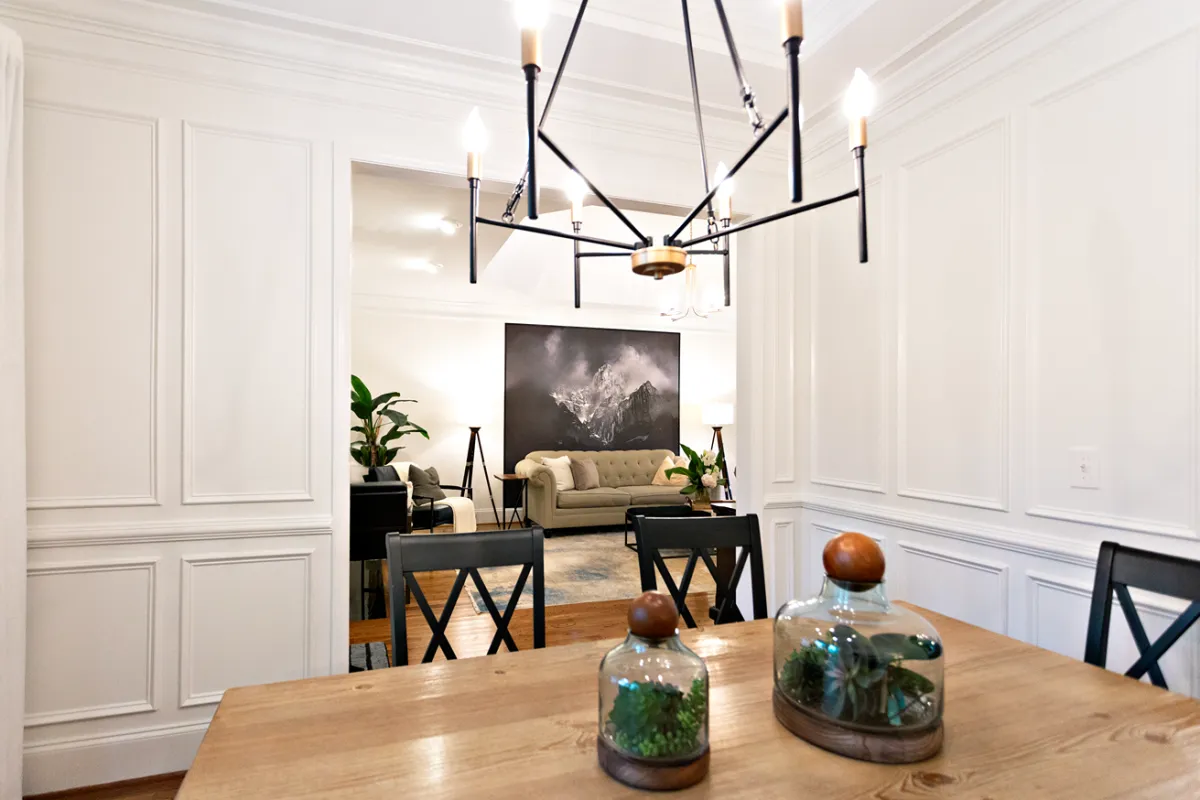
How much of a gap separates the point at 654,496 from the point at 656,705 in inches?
242

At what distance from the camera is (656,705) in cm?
91

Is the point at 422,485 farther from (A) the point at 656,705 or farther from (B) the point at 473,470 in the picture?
(A) the point at 656,705

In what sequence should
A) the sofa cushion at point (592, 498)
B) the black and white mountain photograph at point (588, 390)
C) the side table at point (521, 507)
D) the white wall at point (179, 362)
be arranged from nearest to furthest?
the white wall at point (179, 362), the sofa cushion at point (592, 498), the side table at point (521, 507), the black and white mountain photograph at point (588, 390)

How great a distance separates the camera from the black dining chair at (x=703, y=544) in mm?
1816

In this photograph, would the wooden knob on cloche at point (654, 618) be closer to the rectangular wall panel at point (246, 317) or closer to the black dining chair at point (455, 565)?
the black dining chair at point (455, 565)

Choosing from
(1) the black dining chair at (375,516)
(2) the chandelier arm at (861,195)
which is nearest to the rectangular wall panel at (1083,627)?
(2) the chandelier arm at (861,195)

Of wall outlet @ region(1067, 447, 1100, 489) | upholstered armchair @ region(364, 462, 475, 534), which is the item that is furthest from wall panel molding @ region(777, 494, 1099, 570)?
upholstered armchair @ region(364, 462, 475, 534)

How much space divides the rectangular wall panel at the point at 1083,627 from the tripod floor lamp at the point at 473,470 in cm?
543

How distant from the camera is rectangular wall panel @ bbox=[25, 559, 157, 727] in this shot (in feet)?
6.83

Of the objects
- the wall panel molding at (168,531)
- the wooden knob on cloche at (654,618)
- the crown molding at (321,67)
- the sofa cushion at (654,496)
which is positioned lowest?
the sofa cushion at (654,496)

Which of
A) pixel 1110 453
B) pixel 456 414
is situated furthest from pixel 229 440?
pixel 456 414

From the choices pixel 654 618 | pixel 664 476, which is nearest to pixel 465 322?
pixel 664 476

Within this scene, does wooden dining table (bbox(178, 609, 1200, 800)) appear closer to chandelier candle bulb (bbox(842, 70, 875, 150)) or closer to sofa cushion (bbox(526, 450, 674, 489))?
chandelier candle bulb (bbox(842, 70, 875, 150))

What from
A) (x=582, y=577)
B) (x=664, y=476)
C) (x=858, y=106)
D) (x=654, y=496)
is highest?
(x=858, y=106)
